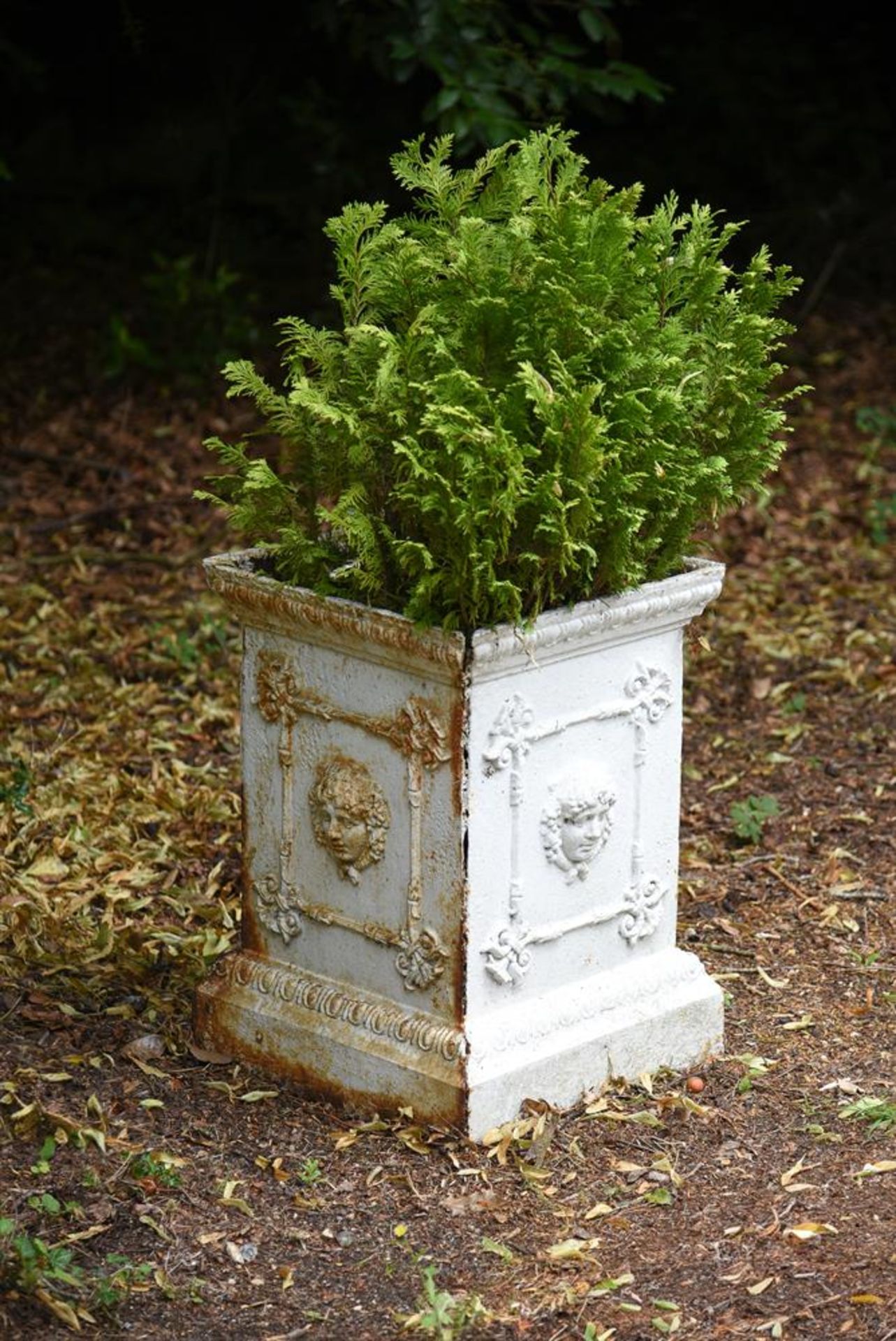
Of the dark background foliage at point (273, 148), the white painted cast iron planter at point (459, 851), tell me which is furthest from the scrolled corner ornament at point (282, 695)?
the dark background foliage at point (273, 148)

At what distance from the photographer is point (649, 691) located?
13.1ft

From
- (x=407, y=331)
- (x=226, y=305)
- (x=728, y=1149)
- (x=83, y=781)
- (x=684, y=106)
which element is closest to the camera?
(x=407, y=331)

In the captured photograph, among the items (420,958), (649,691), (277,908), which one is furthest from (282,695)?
(649,691)

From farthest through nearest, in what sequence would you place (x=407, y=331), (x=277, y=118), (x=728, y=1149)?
1. (x=277, y=118)
2. (x=728, y=1149)
3. (x=407, y=331)

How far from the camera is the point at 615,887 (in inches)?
160

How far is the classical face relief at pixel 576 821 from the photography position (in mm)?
3863

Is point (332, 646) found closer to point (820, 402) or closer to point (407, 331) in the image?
point (407, 331)

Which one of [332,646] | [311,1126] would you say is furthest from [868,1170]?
[332,646]

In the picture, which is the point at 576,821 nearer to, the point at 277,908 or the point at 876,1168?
the point at 277,908

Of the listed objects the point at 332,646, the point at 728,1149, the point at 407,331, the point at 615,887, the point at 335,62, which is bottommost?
the point at 728,1149

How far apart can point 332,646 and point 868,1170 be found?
1416 millimetres

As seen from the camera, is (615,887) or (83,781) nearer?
(615,887)

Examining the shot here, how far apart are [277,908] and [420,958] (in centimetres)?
38

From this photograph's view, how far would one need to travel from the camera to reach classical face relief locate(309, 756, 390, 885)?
3838 mm
